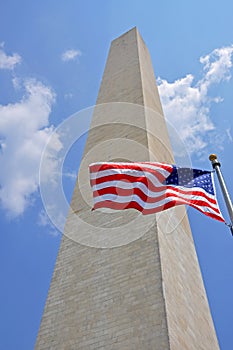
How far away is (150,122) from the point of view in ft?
49.2

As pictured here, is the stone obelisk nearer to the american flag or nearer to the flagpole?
the american flag

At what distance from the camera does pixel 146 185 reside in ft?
26.0

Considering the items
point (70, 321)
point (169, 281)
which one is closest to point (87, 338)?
point (70, 321)

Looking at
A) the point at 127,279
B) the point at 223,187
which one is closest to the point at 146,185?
the point at 223,187

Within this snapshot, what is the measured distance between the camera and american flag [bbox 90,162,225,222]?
25.0 ft

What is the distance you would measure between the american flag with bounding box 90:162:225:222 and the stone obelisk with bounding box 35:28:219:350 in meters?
2.13

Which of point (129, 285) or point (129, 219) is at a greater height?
point (129, 219)

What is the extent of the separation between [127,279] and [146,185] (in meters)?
2.82

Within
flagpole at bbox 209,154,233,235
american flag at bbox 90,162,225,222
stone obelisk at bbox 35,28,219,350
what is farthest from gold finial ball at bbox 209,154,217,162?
stone obelisk at bbox 35,28,219,350

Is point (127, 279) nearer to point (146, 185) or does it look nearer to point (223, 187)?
point (146, 185)

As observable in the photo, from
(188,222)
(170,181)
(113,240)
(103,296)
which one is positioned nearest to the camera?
(170,181)

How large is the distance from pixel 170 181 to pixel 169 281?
2.71m

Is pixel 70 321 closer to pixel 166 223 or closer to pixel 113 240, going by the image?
pixel 113 240

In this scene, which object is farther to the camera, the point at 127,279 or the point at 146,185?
the point at 127,279
